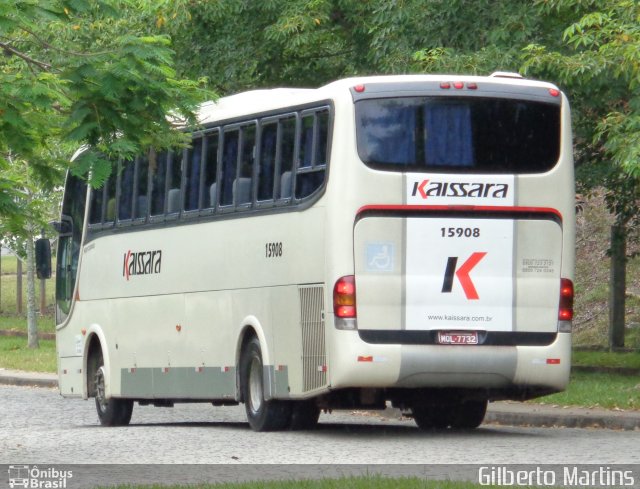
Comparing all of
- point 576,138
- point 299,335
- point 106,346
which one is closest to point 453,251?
point 299,335

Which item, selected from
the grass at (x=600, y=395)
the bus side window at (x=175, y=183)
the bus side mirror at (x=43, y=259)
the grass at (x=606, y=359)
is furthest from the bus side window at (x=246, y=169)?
the grass at (x=606, y=359)

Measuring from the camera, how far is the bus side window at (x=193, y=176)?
18503 millimetres

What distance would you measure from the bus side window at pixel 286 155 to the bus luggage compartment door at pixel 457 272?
54.8 inches

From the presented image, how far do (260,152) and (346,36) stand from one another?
23.7 feet

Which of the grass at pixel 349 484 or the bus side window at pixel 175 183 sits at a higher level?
the bus side window at pixel 175 183

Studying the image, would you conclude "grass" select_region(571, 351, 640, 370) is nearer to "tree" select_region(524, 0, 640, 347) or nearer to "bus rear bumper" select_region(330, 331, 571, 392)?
"tree" select_region(524, 0, 640, 347)

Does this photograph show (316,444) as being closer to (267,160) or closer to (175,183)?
(267,160)

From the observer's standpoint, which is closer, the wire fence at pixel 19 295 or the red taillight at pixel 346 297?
the red taillight at pixel 346 297

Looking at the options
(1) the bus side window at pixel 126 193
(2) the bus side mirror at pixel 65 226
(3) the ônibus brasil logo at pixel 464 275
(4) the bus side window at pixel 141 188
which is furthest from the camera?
(2) the bus side mirror at pixel 65 226

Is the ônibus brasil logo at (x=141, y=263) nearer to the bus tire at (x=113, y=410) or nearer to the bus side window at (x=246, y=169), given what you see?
the bus tire at (x=113, y=410)

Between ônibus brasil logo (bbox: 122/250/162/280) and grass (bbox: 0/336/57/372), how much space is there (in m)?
12.2

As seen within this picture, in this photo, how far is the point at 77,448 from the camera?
1520 centimetres

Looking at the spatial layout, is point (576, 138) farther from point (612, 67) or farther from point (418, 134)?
point (418, 134)

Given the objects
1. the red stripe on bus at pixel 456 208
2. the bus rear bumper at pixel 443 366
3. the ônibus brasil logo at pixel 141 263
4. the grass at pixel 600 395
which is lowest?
the grass at pixel 600 395
